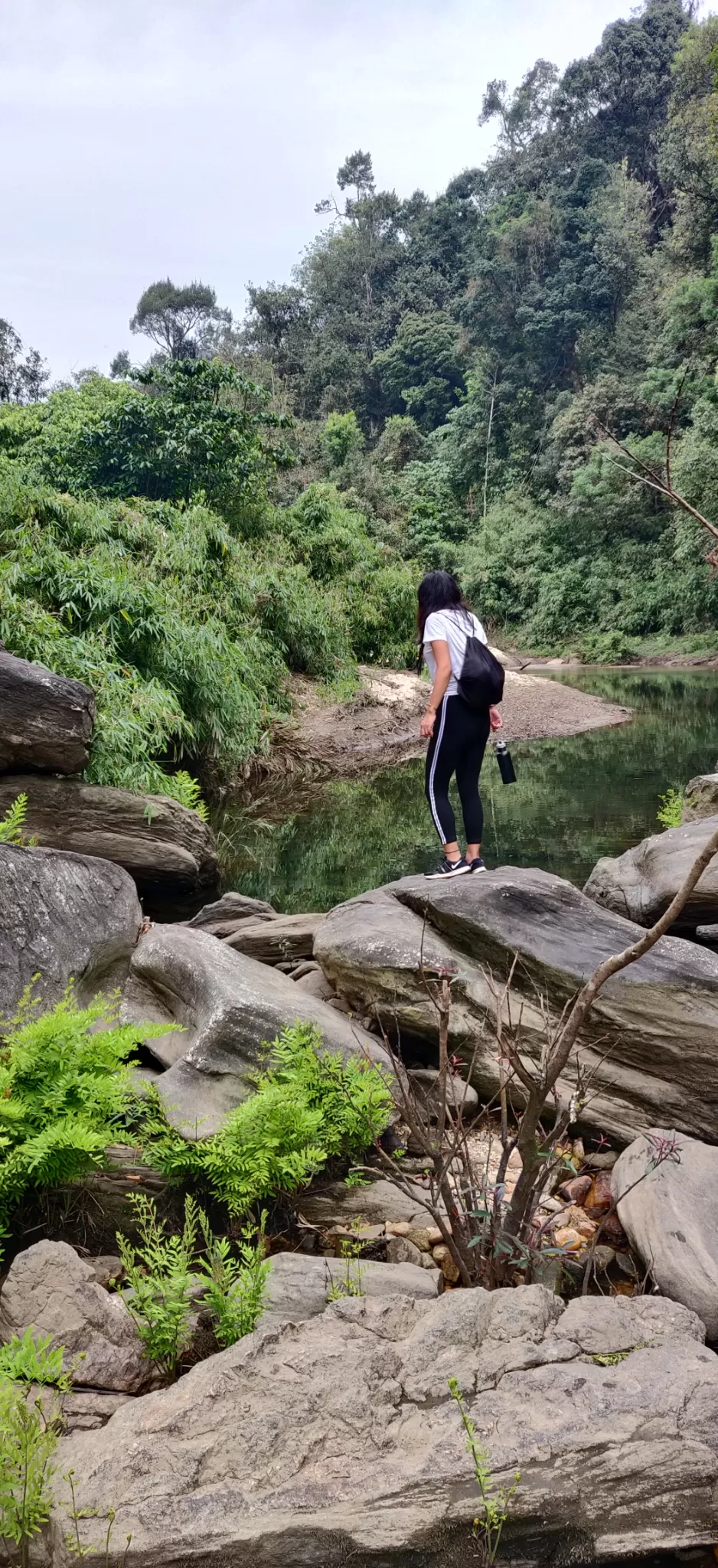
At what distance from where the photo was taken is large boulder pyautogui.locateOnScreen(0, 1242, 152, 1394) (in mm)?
2287

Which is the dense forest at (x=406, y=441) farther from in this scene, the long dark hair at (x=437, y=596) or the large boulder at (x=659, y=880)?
the large boulder at (x=659, y=880)

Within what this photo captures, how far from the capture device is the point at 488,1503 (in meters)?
1.78

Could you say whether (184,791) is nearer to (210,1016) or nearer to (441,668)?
(441,668)

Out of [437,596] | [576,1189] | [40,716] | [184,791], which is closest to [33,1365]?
[576,1189]

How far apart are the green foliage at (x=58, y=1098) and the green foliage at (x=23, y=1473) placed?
2.35 feet

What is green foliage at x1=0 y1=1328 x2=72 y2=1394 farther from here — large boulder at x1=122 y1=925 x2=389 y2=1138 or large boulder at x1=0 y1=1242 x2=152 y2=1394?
large boulder at x1=122 y1=925 x2=389 y2=1138

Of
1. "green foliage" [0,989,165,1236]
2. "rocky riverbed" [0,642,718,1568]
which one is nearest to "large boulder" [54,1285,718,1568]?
"rocky riverbed" [0,642,718,1568]

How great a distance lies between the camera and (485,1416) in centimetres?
196

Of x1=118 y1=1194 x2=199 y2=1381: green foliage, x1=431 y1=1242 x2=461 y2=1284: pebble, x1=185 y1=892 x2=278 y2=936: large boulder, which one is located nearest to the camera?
x1=118 y1=1194 x2=199 y2=1381: green foliage

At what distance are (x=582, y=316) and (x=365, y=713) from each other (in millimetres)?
26679

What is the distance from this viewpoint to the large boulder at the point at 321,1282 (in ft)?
7.98

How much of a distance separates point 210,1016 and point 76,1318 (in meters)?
1.18

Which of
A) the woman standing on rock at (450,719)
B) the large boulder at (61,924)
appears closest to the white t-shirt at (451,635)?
the woman standing on rock at (450,719)

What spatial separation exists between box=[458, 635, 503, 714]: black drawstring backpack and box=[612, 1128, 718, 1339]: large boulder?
226 cm
